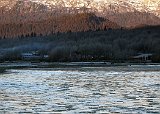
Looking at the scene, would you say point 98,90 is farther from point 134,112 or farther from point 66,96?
point 134,112

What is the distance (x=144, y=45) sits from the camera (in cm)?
18800

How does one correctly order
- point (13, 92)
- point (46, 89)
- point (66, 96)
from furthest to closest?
point (46, 89), point (13, 92), point (66, 96)

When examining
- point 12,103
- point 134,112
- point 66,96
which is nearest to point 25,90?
point 66,96

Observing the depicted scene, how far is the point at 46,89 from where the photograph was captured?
3541 centimetres

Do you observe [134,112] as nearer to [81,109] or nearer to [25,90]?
[81,109]

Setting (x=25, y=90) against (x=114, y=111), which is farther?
(x=25, y=90)

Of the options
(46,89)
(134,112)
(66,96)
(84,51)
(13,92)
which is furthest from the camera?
(84,51)

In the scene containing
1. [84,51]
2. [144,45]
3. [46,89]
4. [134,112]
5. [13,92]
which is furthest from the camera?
[144,45]

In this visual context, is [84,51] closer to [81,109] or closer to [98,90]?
[98,90]

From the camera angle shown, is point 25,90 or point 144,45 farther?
point 144,45

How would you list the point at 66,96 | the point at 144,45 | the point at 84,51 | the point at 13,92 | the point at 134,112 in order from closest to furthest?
1. the point at 134,112
2. the point at 66,96
3. the point at 13,92
4. the point at 84,51
5. the point at 144,45

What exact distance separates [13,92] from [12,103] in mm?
5844

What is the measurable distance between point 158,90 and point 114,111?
33.4ft

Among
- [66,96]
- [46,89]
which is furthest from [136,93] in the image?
[46,89]
